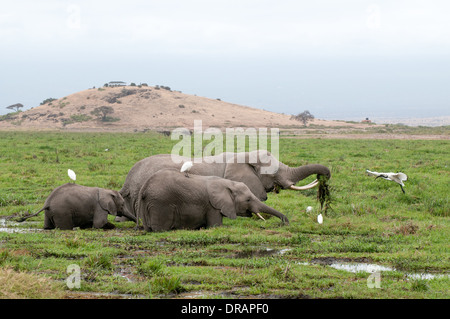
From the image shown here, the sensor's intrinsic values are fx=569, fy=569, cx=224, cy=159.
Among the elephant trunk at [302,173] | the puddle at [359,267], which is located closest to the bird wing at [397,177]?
the elephant trunk at [302,173]

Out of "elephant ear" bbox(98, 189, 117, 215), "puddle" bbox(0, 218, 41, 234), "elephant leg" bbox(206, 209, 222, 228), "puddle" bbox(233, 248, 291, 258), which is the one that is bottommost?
"puddle" bbox(0, 218, 41, 234)

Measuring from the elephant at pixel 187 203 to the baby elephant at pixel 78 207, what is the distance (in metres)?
0.85

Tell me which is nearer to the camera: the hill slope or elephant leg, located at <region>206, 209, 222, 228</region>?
elephant leg, located at <region>206, 209, 222, 228</region>

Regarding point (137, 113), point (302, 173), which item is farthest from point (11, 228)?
point (137, 113)

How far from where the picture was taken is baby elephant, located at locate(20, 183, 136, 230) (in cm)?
1169

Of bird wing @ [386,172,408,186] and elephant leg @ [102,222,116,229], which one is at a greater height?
bird wing @ [386,172,408,186]

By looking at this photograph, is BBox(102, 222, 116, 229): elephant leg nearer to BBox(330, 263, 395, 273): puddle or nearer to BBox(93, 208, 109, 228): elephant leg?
BBox(93, 208, 109, 228): elephant leg

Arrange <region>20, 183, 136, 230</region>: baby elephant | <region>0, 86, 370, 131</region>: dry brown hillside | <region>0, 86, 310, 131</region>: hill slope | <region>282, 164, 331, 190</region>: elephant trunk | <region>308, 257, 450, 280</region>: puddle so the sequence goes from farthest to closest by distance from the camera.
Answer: <region>0, 86, 310, 131</region>: hill slope
<region>0, 86, 370, 131</region>: dry brown hillside
<region>282, 164, 331, 190</region>: elephant trunk
<region>20, 183, 136, 230</region>: baby elephant
<region>308, 257, 450, 280</region>: puddle

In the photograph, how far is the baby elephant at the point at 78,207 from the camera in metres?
11.7


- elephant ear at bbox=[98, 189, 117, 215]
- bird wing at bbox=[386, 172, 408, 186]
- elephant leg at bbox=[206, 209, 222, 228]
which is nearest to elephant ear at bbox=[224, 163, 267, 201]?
elephant leg at bbox=[206, 209, 222, 228]

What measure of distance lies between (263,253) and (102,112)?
80.0 m

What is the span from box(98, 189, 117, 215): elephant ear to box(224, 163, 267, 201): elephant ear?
291 cm

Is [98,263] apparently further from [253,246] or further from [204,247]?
[253,246]

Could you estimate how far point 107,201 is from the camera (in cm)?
1216
